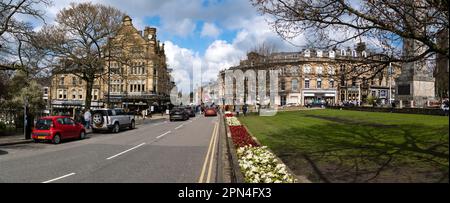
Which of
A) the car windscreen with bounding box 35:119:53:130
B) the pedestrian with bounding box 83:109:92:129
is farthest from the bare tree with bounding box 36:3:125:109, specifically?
the car windscreen with bounding box 35:119:53:130

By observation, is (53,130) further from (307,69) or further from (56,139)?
(307,69)

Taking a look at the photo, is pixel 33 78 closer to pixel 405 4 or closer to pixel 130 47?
pixel 130 47

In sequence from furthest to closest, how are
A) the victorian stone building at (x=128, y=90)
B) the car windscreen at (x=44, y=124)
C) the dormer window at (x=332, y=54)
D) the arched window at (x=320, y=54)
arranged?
the victorian stone building at (x=128, y=90)
the car windscreen at (x=44, y=124)
the dormer window at (x=332, y=54)
the arched window at (x=320, y=54)

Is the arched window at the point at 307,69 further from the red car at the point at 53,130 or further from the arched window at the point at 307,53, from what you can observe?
the red car at the point at 53,130

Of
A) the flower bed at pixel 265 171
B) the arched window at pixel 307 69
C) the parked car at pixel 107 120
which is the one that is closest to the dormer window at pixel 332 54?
the arched window at pixel 307 69

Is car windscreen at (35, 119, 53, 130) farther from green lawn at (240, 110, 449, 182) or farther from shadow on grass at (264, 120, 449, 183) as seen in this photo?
shadow on grass at (264, 120, 449, 183)

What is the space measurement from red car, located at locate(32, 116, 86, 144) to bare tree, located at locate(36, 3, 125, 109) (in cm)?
1502

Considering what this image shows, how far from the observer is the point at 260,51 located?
175 ft

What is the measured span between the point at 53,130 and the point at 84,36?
19.8m

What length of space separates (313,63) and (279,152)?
379 cm

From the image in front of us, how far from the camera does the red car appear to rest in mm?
20094

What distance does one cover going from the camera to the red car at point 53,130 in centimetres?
2009

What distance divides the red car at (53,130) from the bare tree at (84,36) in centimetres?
1502
